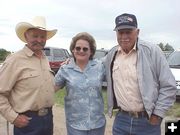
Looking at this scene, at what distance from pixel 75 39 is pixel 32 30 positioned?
509mm

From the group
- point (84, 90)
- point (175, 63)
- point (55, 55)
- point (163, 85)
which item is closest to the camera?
point (163, 85)

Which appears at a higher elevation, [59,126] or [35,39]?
[35,39]

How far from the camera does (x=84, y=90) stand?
184 inches

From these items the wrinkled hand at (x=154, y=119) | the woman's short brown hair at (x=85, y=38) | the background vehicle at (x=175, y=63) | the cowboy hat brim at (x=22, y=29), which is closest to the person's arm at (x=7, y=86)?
the cowboy hat brim at (x=22, y=29)

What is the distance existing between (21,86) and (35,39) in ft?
1.90

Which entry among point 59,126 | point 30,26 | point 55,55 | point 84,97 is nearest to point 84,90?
point 84,97

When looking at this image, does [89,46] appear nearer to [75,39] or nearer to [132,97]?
[75,39]

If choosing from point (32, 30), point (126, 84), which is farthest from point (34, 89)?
point (126, 84)

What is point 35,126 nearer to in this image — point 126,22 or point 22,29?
point 22,29

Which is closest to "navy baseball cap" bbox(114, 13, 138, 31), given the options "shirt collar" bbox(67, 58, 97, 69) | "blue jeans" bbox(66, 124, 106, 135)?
"shirt collar" bbox(67, 58, 97, 69)

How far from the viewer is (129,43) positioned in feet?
A: 14.7

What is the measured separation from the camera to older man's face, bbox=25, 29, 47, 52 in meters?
4.71

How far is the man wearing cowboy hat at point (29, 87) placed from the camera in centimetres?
452

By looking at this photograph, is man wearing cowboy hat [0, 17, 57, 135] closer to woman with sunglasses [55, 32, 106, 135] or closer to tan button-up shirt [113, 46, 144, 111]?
woman with sunglasses [55, 32, 106, 135]
